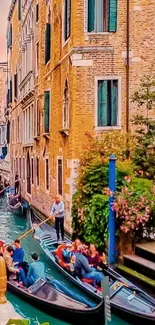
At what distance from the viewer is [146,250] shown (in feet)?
28.2

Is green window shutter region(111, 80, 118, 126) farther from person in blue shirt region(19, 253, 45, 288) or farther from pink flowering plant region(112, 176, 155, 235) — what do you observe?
person in blue shirt region(19, 253, 45, 288)

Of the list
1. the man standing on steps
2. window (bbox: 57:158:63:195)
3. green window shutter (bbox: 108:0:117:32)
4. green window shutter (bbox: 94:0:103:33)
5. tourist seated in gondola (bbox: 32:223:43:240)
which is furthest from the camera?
window (bbox: 57:158:63:195)

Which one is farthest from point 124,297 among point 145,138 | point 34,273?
point 145,138

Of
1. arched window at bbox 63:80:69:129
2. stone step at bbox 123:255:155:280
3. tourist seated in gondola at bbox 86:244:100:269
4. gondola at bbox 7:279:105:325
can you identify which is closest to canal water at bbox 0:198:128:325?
gondola at bbox 7:279:105:325

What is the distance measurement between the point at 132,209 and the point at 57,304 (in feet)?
7.56

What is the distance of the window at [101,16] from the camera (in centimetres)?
1096

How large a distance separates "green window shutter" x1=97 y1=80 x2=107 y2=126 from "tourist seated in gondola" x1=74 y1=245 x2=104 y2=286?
355 centimetres

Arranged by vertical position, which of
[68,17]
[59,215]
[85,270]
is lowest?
[85,270]

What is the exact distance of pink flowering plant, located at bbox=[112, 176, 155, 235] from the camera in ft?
28.2

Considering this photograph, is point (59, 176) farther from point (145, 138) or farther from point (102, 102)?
point (145, 138)

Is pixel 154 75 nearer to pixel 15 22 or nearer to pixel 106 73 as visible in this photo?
pixel 106 73

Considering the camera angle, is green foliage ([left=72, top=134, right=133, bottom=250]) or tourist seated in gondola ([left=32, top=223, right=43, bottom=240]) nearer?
green foliage ([left=72, top=134, right=133, bottom=250])

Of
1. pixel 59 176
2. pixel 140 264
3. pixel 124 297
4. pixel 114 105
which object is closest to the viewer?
pixel 124 297

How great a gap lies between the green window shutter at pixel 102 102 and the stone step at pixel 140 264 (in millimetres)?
3167
